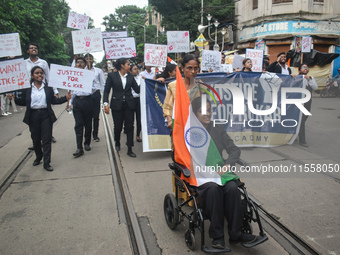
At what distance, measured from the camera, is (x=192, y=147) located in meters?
2.88

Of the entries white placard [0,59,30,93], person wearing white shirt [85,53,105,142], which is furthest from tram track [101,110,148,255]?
white placard [0,59,30,93]

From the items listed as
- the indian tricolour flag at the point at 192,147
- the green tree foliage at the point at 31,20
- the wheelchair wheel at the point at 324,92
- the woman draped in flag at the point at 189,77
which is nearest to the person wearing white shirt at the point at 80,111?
the woman draped in flag at the point at 189,77

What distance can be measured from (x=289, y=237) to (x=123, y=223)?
1776 mm

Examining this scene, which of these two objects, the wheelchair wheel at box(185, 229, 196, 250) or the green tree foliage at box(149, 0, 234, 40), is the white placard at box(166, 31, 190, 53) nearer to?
the wheelchair wheel at box(185, 229, 196, 250)

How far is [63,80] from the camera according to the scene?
5.36 meters

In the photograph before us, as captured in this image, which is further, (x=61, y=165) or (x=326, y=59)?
(x=326, y=59)

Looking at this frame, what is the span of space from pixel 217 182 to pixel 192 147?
409mm

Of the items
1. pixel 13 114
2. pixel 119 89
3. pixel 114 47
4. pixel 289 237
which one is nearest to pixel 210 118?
pixel 289 237

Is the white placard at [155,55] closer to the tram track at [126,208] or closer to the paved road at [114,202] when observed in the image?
the paved road at [114,202]

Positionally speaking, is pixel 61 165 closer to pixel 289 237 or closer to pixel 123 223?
pixel 123 223

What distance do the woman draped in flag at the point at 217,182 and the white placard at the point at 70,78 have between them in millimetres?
3057

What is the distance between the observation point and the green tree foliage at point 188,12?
2452 cm

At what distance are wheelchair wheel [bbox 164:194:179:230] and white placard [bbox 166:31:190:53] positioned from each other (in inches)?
275

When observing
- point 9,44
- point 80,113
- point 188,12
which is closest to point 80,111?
point 80,113
